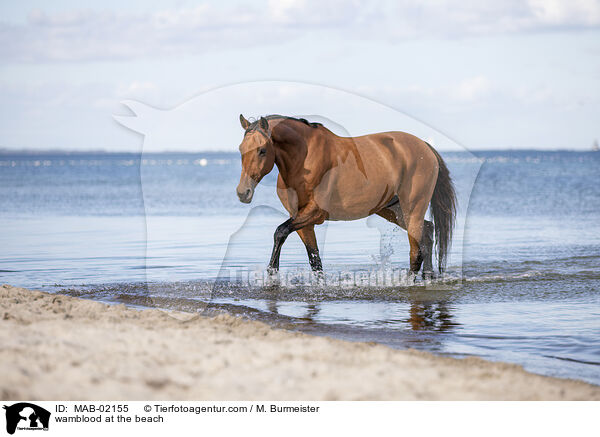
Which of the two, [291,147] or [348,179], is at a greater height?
[291,147]

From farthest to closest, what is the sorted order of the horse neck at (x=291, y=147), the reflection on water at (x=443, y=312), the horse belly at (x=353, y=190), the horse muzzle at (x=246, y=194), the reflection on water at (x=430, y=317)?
the horse belly at (x=353, y=190), the horse neck at (x=291, y=147), the horse muzzle at (x=246, y=194), the reflection on water at (x=430, y=317), the reflection on water at (x=443, y=312)

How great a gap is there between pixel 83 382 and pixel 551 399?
95.7 inches

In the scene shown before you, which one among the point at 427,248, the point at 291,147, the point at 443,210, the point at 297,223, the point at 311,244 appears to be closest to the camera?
the point at 291,147

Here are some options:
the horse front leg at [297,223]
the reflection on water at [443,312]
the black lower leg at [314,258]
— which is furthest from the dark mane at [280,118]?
the reflection on water at [443,312]

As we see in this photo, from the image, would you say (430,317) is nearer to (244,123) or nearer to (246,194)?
(246,194)

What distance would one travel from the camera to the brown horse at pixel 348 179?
7.02 meters

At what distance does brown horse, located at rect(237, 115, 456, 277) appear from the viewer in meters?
7.02

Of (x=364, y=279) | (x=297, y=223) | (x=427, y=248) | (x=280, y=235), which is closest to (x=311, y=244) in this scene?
(x=297, y=223)
